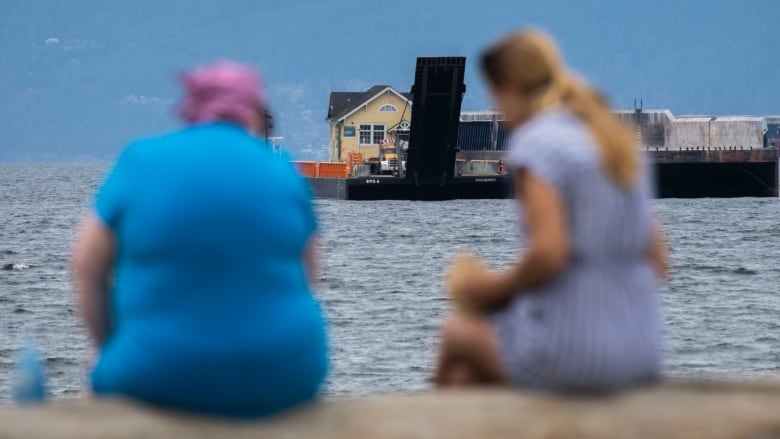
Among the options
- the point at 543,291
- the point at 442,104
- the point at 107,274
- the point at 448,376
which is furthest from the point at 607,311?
the point at 442,104

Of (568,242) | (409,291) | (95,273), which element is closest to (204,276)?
(95,273)

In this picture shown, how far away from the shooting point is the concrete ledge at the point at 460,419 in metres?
3.52

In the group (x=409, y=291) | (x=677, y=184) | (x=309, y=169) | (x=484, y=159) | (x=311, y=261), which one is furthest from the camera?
(x=309, y=169)

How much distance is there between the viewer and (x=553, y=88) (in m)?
3.97

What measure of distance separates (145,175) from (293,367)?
1.76ft

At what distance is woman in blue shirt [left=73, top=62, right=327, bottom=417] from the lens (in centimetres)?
367

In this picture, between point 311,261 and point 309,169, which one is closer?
point 311,261

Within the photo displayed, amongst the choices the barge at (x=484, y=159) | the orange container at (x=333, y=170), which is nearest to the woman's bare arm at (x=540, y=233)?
the barge at (x=484, y=159)

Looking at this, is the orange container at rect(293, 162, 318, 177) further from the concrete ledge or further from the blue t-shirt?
the blue t-shirt

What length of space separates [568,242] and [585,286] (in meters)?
0.11

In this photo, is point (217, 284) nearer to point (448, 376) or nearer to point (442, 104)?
point (448, 376)

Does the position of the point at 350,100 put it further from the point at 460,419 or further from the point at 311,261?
the point at 460,419

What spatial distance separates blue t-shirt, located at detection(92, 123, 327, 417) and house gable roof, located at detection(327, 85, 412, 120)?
78.7 m

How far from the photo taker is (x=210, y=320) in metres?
3.69
